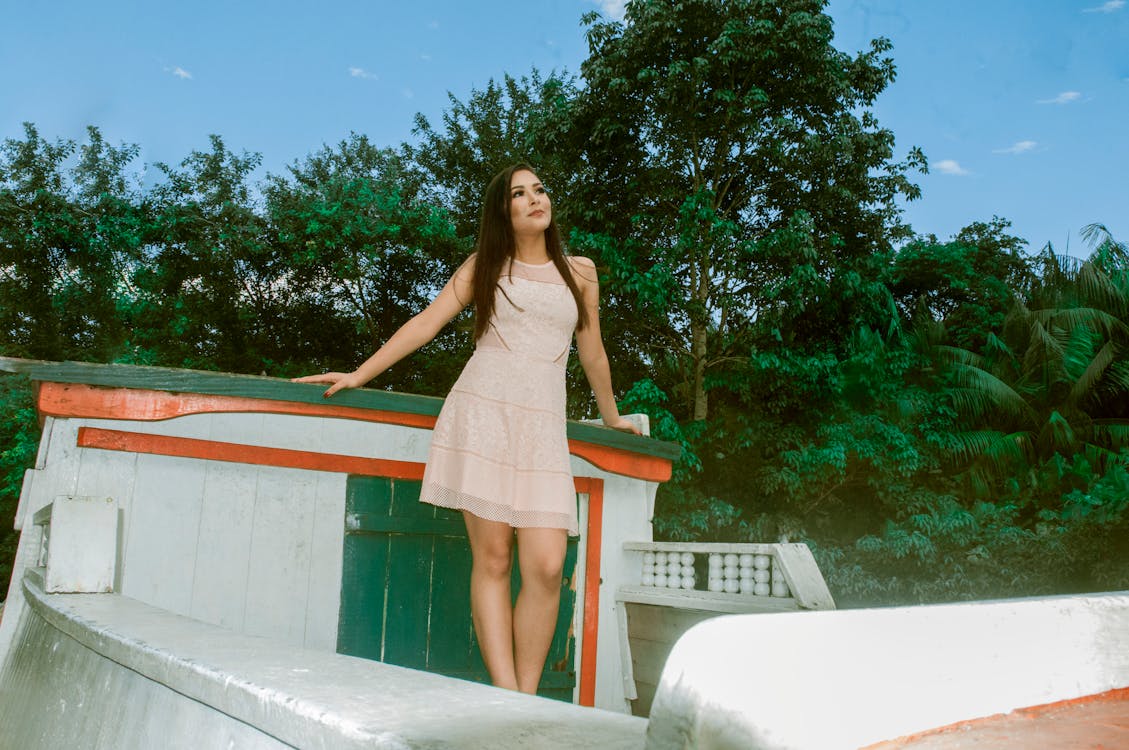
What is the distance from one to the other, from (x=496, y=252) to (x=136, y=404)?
185 cm

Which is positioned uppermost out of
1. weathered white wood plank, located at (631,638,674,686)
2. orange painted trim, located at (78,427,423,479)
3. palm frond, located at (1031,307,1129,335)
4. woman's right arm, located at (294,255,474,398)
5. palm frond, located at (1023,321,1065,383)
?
palm frond, located at (1031,307,1129,335)

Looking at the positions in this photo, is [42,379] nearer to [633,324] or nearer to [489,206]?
[489,206]

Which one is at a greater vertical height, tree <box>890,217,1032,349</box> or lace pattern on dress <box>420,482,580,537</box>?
tree <box>890,217,1032,349</box>

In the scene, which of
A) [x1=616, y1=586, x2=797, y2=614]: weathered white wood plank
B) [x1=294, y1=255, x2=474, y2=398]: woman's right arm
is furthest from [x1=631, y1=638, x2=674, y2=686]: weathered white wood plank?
[x1=294, y1=255, x2=474, y2=398]: woman's right arm

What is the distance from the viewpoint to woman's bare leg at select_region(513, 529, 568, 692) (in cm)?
229

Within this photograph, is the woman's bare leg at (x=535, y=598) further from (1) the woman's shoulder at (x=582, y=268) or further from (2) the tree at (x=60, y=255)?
(2) the tree at (x=60, y=255)

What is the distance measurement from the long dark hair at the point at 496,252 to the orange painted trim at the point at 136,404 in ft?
4.96

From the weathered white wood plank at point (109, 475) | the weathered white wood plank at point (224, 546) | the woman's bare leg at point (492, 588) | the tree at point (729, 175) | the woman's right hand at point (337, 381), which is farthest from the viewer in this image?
the tree at point (729, 175)

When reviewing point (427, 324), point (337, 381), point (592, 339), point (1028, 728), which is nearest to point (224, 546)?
point (337, 381)

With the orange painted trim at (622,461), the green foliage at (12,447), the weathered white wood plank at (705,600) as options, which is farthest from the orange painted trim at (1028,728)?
the green foliage at (12,447)

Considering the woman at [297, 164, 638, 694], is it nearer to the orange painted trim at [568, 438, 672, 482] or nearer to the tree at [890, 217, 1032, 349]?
the orange painted trim at [568, 438, 672, 482]

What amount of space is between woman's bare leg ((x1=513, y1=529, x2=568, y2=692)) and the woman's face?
0.95 metres

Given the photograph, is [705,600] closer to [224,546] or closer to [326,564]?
[326,564]

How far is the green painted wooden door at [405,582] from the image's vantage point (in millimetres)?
4141
